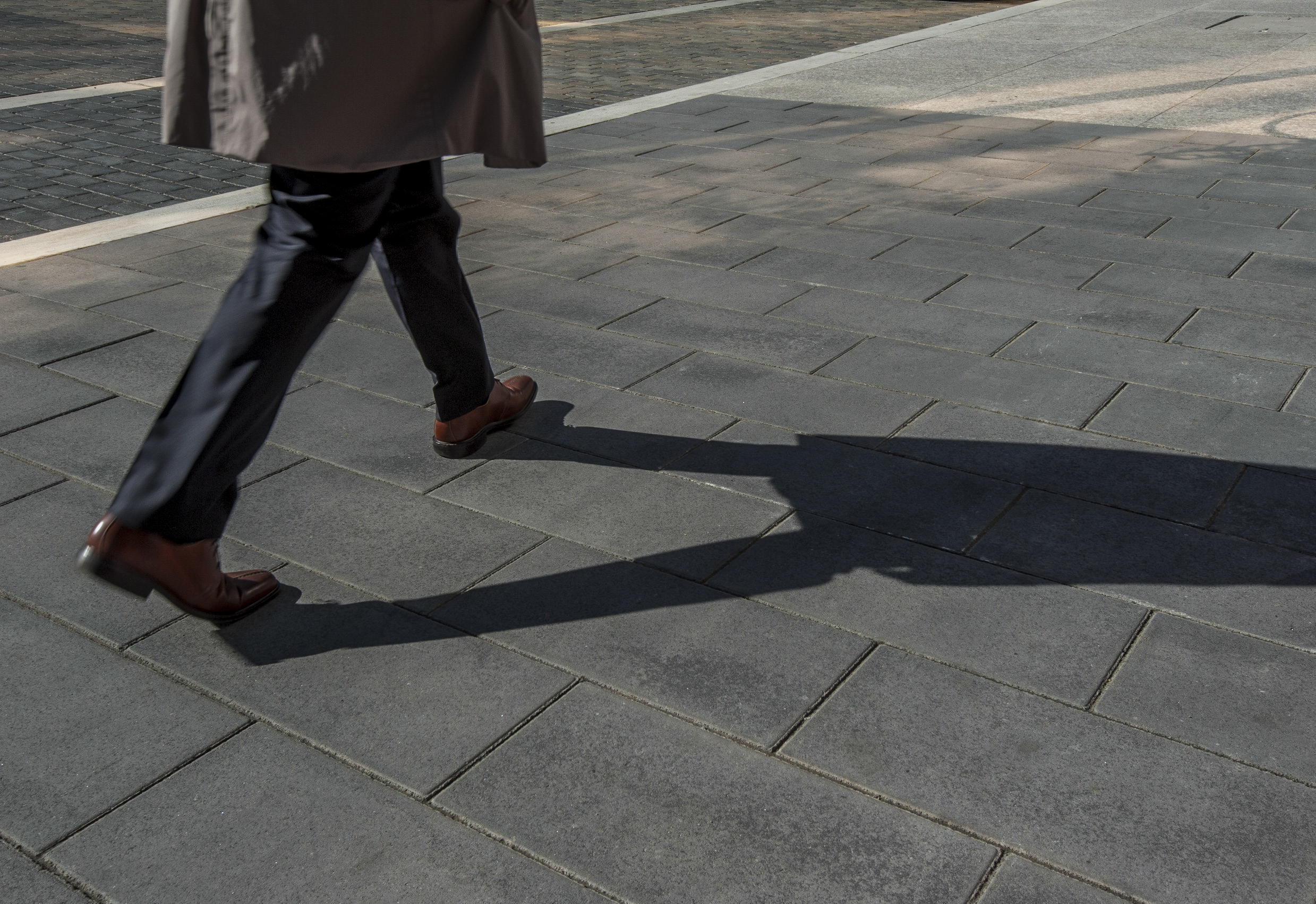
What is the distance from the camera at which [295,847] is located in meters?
2.12

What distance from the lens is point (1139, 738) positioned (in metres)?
2.37

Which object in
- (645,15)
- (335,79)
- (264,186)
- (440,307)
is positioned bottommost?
(264,186)

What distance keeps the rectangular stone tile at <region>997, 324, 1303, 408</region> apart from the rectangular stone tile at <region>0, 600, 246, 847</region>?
116 inches

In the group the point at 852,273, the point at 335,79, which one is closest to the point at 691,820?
the point at 335,79

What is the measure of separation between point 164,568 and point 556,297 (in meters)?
2.58

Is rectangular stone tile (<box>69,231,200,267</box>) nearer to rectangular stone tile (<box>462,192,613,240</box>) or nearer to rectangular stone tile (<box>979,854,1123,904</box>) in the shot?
rectangular stone tile (<box>462,192,613,240</box>)

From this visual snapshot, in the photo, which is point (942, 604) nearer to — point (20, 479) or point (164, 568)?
point (164, 568)

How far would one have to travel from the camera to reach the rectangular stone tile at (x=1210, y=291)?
4633 mm

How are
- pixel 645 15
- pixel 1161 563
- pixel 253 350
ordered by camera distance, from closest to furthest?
1. pixel 253 350
2. pixel 1161 563
3. pixel 645 15

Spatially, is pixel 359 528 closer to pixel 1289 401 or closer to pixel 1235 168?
pixel 1289 401

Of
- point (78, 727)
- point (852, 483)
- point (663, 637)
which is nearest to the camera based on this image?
point (78, 727)

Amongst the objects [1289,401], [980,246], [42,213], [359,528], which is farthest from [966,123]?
[359,528]

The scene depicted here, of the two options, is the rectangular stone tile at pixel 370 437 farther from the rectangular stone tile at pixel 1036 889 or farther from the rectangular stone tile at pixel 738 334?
the rectangular stone tile at pixel 1036 889

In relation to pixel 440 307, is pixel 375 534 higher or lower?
lower
